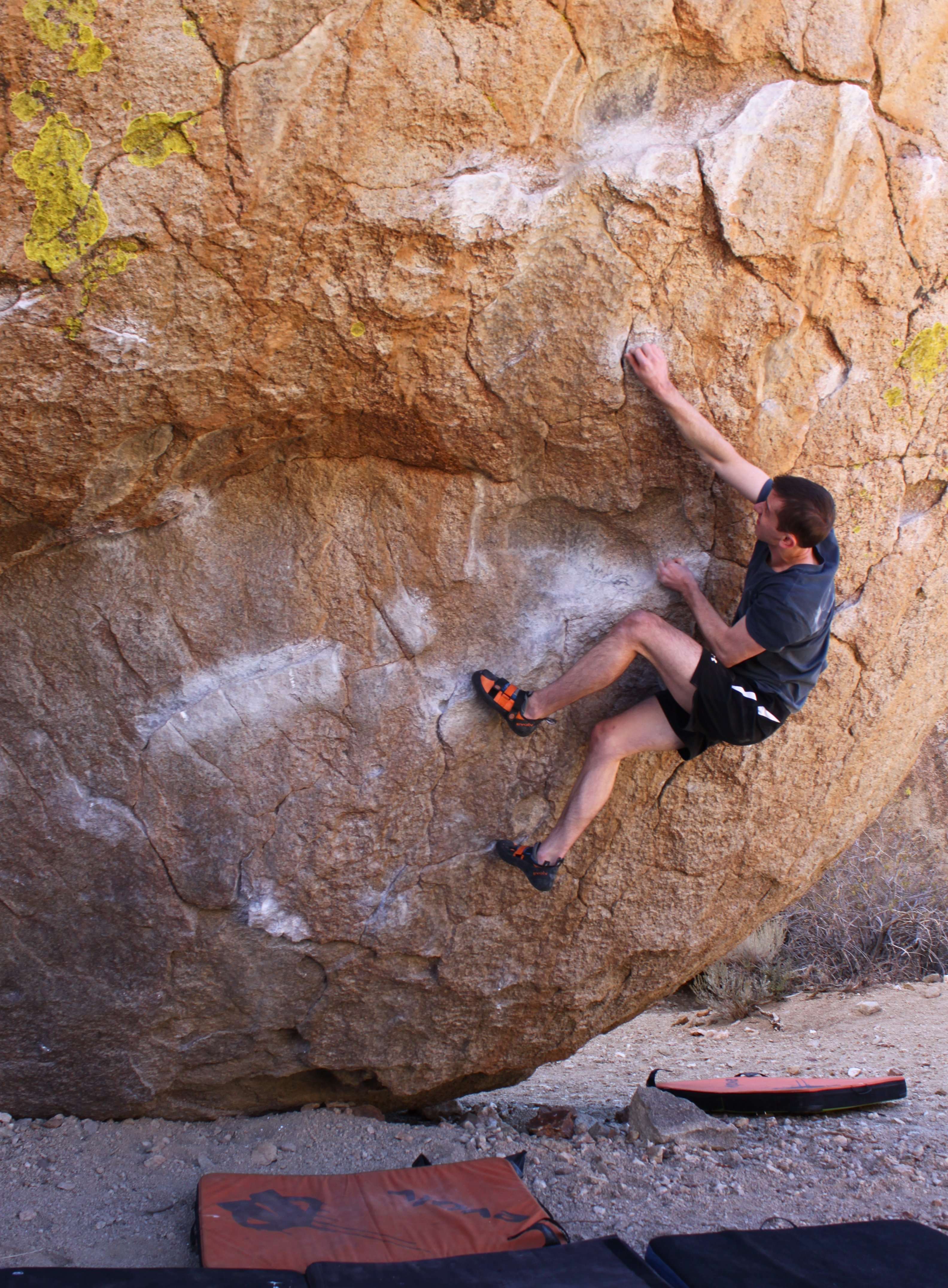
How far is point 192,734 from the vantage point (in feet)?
8.73

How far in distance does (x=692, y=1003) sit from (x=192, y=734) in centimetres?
394

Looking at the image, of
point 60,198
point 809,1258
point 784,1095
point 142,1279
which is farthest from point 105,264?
point 784,1095

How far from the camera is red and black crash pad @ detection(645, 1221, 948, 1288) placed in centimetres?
197

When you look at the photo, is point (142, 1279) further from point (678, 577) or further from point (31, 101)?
point (31, 101)

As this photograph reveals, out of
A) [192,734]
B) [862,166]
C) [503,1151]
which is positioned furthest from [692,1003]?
[862,166]

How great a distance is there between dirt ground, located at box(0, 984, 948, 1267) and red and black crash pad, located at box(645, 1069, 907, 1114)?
1.8 inches

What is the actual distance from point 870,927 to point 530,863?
11.8ft

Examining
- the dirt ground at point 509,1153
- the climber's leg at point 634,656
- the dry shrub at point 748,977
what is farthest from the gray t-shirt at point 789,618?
the dry shrub at point 748,977

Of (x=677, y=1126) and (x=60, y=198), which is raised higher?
(x=60, y=198)

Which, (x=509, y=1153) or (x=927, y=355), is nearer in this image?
(x=927, y=355)

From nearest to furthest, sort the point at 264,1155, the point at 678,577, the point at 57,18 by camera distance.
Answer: the point at 57,18 < the point at 678,577 < the point at 264,1155

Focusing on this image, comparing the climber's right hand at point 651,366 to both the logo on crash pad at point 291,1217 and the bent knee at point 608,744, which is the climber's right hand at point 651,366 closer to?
the bent knee at point 608,744

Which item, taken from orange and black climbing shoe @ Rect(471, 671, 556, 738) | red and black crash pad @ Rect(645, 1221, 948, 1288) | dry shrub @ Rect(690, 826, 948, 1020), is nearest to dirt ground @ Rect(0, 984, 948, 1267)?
red and black crash pad @ Rect(645, 1221, 948, 1288)

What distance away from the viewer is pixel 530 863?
2.90 meters
